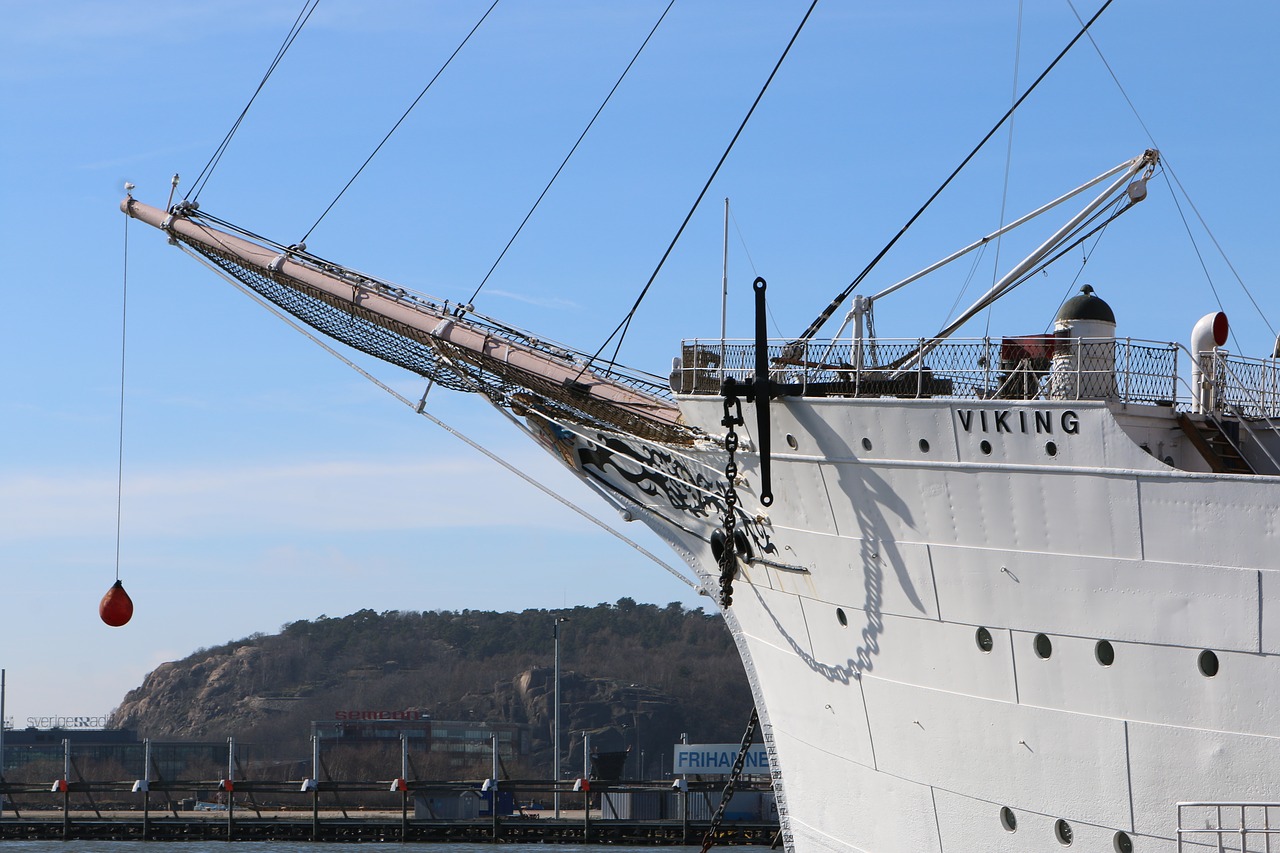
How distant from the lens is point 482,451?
66.0 ft

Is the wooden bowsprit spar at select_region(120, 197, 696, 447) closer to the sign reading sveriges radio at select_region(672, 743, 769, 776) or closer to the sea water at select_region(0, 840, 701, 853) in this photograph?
the sea water at select_region(0, 840, 701, 853)

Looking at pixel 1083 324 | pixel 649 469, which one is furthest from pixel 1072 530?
pixel 649 469

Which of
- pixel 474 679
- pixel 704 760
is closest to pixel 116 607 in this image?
pixel 704 760

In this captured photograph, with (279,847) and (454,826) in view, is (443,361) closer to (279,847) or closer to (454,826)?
(279,847)

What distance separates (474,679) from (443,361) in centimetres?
12440

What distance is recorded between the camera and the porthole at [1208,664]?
44.1 ft

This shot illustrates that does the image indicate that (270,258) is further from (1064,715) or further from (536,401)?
(1064,715)

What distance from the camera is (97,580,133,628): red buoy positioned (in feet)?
62.1

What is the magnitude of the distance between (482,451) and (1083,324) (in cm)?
774

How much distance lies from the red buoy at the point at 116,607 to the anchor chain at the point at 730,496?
7.26 metres

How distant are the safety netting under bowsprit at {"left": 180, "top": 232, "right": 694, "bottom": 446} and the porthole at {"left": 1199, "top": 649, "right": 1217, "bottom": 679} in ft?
21.8

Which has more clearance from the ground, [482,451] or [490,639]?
[482,451]

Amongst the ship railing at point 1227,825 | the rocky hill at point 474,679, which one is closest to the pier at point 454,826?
the ship railing at point 1227,825

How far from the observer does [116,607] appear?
19062mm
